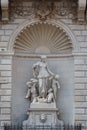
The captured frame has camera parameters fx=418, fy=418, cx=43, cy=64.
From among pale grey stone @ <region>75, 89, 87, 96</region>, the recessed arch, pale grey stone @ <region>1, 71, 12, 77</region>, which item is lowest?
pale grey stone @ <region>75, 89, 87, 96</region>

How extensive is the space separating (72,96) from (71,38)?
1641mm

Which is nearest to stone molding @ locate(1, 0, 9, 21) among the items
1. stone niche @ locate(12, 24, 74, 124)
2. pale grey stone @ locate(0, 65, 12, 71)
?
stone niche @ locate(12, 24, 74, 124)

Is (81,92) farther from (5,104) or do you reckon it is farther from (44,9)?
(44,9)

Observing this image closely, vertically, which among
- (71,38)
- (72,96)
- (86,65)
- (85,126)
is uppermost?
(71,38)

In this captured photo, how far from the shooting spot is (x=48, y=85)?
11.8 metres

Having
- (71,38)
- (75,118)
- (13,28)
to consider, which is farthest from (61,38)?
(75,118)

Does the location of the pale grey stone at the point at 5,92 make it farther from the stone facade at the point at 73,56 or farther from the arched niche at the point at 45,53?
the arched niche at the point at 45,53

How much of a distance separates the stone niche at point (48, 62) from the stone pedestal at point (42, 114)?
18.5 inches

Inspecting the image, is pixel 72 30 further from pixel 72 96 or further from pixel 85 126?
pixel 85 126

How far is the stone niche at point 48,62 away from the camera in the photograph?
11.9 m

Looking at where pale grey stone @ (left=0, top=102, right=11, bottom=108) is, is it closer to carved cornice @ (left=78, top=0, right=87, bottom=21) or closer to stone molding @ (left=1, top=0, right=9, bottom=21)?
stone molding @ (left=1, top=0, right=9, bottom=21)

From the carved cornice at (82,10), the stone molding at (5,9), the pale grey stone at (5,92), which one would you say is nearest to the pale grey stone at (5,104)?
the pale grey stone at (5,92)

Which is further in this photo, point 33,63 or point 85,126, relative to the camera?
point 33,63

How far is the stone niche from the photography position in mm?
11891
